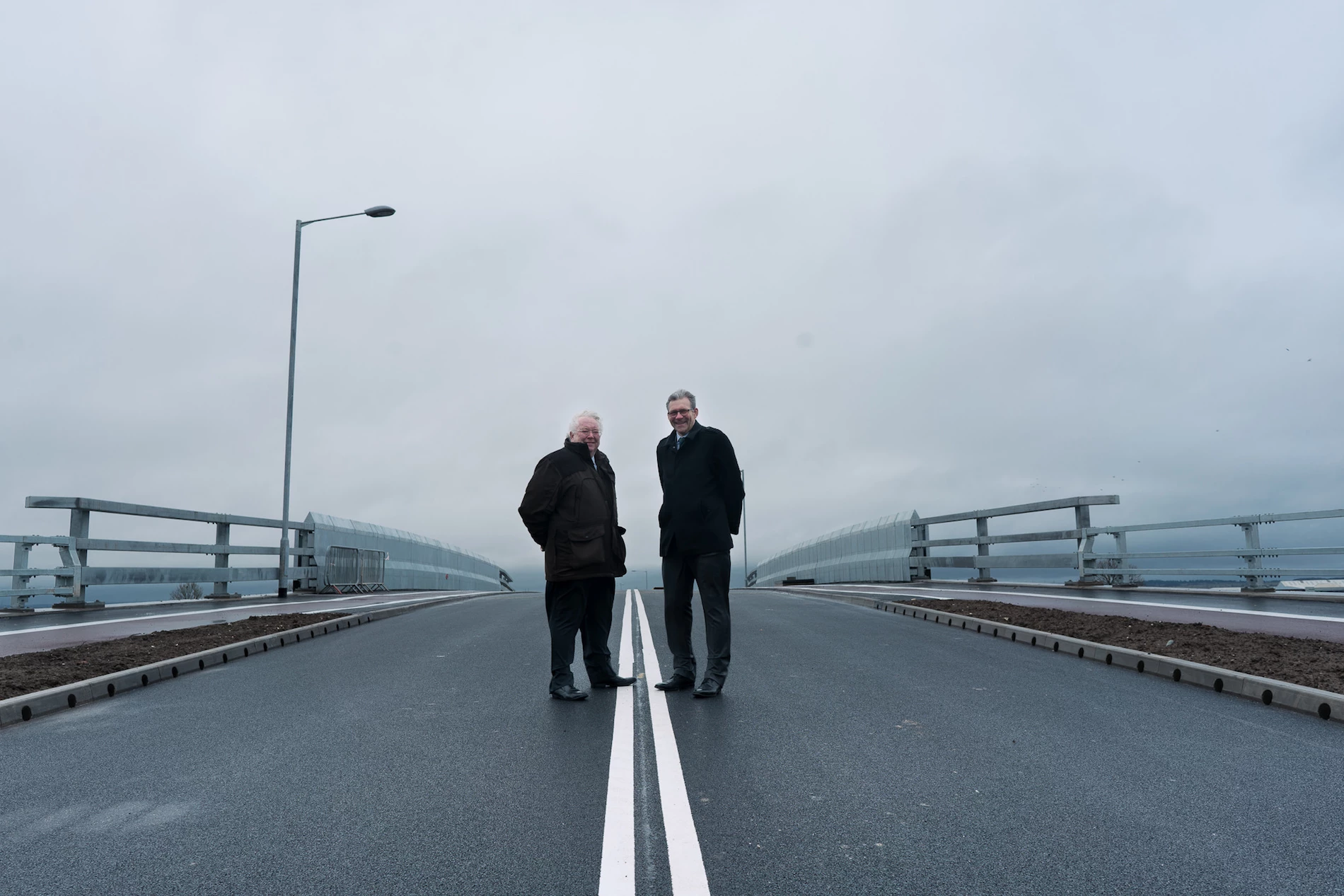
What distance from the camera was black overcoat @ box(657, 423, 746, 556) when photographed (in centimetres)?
639

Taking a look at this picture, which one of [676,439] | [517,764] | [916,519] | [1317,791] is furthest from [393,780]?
[916,519]

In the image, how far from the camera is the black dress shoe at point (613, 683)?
6641mm

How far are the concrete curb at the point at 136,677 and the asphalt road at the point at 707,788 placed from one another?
209 mm

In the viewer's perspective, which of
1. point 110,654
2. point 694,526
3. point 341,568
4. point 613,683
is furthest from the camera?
point 341,568

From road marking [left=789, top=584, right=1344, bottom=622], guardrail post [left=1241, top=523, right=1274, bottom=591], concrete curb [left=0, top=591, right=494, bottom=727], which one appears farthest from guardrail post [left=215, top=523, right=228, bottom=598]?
guardrail post [left=1241, top=523, right=1274, bottom=591]

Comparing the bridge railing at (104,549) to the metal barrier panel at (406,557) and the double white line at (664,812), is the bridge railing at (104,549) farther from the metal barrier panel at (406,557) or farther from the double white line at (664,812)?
the double white line at (664,812)

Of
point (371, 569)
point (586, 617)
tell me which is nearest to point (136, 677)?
point (586, 617)

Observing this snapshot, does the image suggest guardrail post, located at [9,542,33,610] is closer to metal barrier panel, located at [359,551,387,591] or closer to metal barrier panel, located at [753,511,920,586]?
metal barrier panel, located at [359,551,387,591]

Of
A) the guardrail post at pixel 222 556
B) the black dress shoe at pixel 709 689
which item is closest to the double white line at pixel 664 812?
the black dress shoe at pixel 709 689

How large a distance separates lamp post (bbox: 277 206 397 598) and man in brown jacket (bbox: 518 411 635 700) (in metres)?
15.1

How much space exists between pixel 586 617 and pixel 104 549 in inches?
485

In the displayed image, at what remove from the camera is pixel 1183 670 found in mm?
6797

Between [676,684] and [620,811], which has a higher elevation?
[676,684]

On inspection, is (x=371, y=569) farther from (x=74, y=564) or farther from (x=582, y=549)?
(x=582, y=549)
